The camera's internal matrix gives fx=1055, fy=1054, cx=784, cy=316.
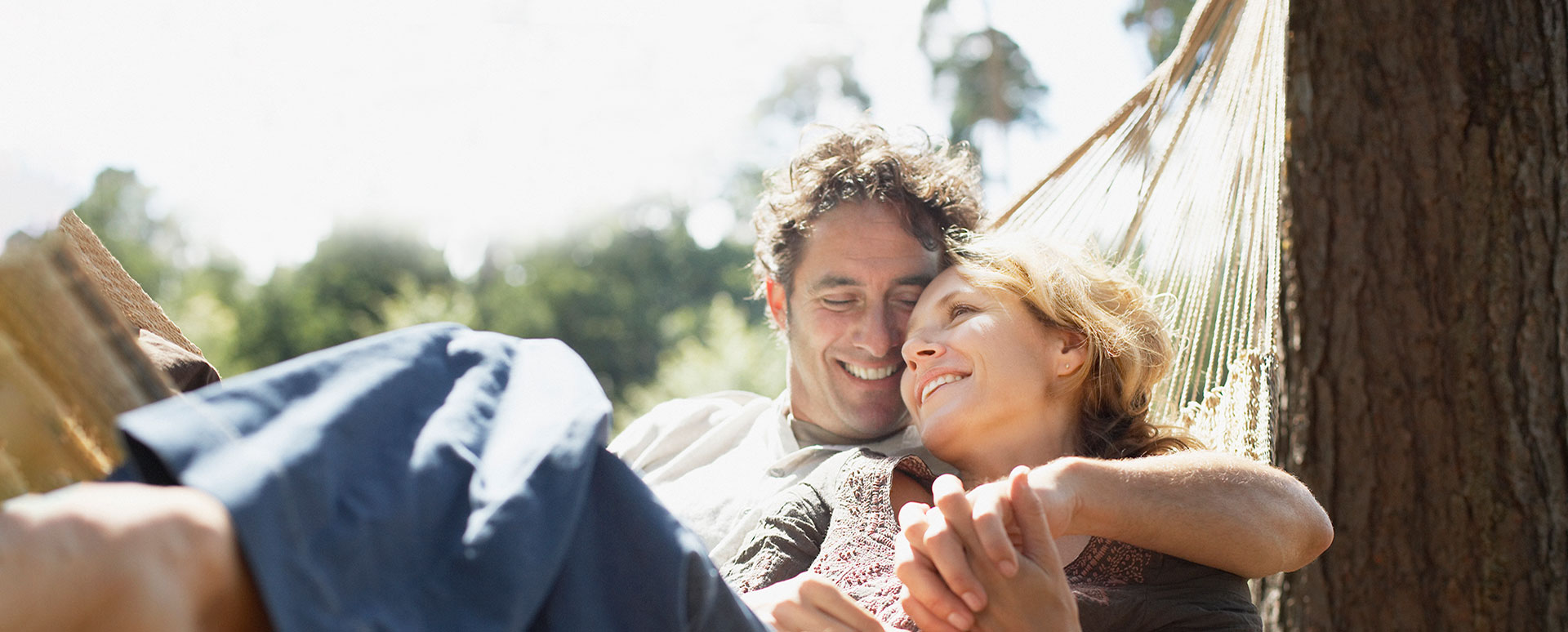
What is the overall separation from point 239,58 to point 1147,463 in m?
14.3

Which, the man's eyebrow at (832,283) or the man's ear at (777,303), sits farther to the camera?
the man's ear at (777,303)

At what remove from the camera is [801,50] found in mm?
21062

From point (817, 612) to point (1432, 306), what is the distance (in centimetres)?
139

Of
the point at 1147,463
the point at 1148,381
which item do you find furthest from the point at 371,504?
the point at 1148,381

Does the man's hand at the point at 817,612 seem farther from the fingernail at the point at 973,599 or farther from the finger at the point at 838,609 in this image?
the fingernail at the point at 973,599

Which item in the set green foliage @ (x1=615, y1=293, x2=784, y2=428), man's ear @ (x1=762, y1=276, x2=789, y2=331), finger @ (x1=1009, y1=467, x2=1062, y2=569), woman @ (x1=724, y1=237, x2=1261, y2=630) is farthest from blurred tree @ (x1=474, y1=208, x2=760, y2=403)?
finger @ (x1=1009, y1=467, x2=1062, y2=569)

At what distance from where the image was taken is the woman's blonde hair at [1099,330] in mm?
1588

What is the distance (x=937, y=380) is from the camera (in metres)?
1.57

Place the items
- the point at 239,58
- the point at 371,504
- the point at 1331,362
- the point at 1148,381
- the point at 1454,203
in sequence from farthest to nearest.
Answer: the point at 239,58
the point at 1331,362
the point at 1454,203
the point at 1148,381
the point at 371,504

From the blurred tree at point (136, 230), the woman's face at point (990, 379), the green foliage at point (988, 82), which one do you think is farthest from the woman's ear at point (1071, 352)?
the blurred tree at point (136, 230)

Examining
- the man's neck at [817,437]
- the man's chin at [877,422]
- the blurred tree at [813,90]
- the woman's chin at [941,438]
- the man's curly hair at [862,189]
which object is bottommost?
the blurred tree at [813,90]

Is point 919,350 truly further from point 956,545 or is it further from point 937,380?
point 956,545

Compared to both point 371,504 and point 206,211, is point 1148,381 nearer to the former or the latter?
point 371,504

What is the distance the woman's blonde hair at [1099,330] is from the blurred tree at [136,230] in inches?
797
